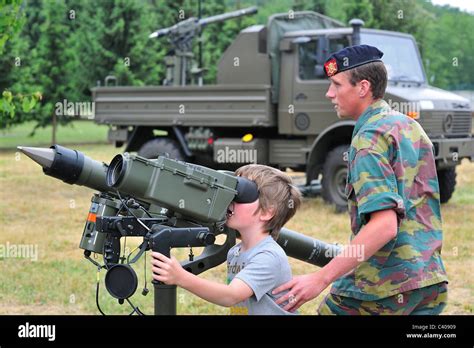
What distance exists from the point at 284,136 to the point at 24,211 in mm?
3795

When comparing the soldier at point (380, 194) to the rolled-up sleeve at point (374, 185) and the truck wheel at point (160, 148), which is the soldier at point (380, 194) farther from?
the truck wheel at point (160, 148)

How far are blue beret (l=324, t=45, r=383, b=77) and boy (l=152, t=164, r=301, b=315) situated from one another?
435mm

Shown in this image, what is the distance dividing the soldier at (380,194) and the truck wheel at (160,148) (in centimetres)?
1007

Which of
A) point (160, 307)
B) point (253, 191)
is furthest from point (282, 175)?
point (160, 307)

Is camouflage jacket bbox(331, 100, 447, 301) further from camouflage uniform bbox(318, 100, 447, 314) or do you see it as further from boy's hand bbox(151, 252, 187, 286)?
boy's hand bbox(151, 252, 187, 286)

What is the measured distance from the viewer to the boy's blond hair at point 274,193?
3057 mm

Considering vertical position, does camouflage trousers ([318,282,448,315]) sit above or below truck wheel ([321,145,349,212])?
above

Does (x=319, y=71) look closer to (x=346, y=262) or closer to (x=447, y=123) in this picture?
(x=447, y=123)

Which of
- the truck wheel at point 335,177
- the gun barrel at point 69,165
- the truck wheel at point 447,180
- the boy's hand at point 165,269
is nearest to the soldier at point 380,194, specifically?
the boy's hand at point 165,269

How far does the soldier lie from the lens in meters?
2.99
